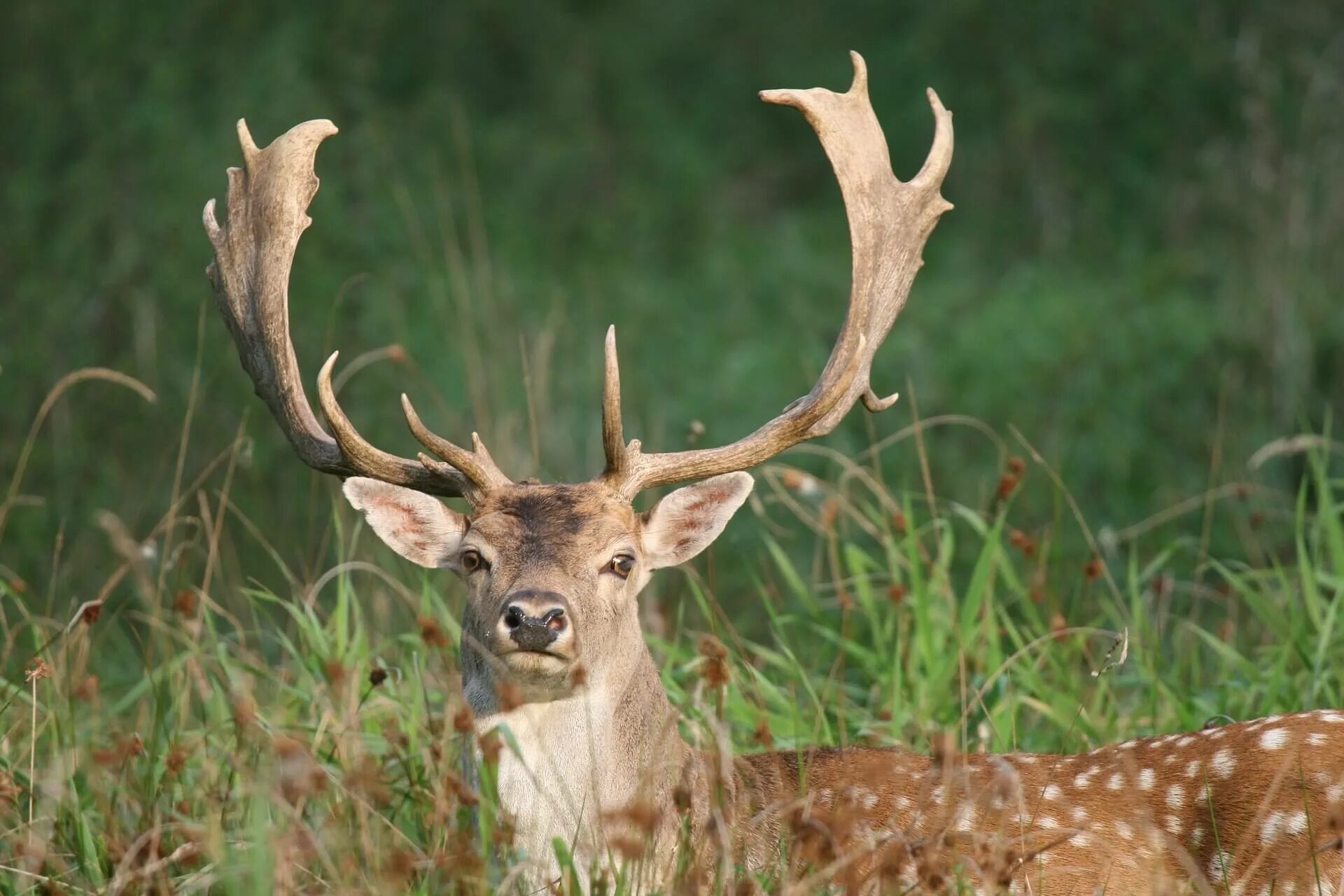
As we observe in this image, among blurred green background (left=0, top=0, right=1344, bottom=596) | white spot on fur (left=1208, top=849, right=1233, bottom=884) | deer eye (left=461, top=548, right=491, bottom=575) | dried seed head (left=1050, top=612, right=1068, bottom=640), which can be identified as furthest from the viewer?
blurred green background (left=0, top=0, right=1344, bottom=596)

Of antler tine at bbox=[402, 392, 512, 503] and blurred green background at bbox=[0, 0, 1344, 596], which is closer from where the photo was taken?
antler tine at bbox=[402, 392, 512, 503]

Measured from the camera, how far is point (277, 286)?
486 centimetres

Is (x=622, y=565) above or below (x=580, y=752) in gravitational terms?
above

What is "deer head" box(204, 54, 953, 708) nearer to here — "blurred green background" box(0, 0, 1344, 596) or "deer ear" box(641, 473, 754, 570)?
"deer ear" box(641, 473, 754, 570)

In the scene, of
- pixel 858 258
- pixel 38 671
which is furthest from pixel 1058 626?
pixel 38 671

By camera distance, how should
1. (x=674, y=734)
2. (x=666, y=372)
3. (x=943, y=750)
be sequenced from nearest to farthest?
1. (x=943, y=750)
2. (x=674, y=734)
3. (x=666, y=372)

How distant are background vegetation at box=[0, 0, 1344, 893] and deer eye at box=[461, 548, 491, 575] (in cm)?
17

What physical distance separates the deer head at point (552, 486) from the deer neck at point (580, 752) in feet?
0.12

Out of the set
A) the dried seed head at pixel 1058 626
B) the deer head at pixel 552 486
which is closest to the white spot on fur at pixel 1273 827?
the dried seed head at pixel 1058 626

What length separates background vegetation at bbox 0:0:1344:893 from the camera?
16.2 feet

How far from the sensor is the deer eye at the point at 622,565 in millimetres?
4406

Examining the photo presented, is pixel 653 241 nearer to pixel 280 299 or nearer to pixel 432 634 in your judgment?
pixel 280 299

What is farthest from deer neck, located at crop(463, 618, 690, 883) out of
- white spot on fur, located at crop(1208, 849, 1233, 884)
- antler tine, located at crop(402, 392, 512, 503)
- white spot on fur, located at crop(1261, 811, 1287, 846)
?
white spot on fur, located at crop(1261, 811, 1287, 846)

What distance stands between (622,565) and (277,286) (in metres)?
1.20
